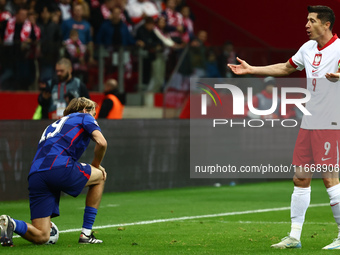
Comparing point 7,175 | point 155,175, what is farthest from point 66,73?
point 155,175

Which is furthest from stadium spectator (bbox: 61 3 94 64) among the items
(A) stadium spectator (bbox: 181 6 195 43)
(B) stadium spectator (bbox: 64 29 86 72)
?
(A) stadium spectator (bbox: 181 6 195 43)

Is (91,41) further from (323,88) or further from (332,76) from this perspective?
(332,76)

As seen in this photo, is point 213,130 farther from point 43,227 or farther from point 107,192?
point 43,227

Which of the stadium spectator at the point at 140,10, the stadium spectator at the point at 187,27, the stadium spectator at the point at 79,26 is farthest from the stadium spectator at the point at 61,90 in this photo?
the stadium spectator at the point at 187,27

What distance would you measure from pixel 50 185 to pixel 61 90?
217 inches

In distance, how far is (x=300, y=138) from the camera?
789 cm

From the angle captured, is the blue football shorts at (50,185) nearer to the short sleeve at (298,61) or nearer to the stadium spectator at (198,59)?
the short sleeve at (298,61)

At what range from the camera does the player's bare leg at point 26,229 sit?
7527mm

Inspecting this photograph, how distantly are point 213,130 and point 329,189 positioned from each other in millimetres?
7837

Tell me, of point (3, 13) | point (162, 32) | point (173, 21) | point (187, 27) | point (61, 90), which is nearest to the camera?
point (61, 90)

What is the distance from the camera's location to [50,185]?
7926 mm

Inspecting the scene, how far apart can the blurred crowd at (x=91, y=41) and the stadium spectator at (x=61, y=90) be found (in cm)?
158

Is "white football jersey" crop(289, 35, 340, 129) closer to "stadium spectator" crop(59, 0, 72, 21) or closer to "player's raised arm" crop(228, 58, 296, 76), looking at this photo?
"player's raised arm" crop(228, 58, 296, 76)

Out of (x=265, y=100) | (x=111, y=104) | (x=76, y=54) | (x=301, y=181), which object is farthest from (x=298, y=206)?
(x=265, y=100)
